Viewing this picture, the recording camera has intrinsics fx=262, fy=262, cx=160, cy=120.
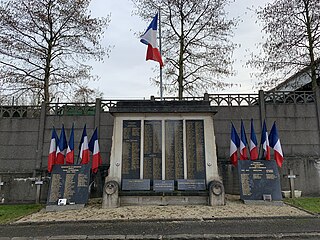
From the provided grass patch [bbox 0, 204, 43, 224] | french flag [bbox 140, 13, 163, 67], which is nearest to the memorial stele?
french flag [bbox 140, 13, 163, 67]

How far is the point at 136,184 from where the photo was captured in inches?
310

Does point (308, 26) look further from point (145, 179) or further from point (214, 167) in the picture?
point (145, 179)

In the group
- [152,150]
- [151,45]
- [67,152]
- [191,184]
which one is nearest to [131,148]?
[152,150]

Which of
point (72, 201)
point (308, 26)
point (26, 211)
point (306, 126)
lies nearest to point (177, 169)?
point (72, 201)

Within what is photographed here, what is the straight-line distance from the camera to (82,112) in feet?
36.3

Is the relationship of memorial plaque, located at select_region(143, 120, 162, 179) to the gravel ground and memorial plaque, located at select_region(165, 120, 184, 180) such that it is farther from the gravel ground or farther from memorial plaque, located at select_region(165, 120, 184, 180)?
the gravel ground

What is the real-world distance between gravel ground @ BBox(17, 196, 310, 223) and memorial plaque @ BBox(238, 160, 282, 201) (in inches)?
15.7

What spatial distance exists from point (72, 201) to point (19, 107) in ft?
17.8

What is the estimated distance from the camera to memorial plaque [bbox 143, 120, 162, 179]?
26.6ft

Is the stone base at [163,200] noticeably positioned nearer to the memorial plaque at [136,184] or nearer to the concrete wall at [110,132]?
the memorial plaque at [136,184]

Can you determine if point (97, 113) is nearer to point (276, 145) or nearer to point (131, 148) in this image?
point (131, 148)

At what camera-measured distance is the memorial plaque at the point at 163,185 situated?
25.5 feet

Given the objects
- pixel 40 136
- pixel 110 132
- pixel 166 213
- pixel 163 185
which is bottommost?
pixel 166 213

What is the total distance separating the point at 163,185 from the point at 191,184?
2.75ft
